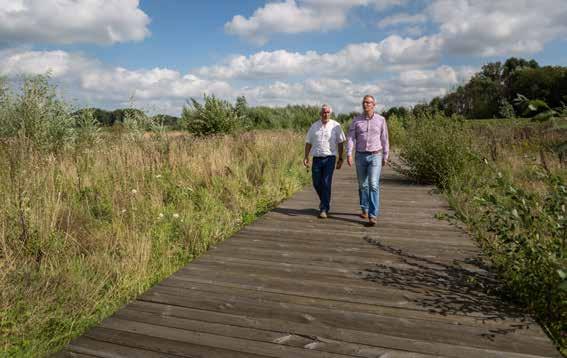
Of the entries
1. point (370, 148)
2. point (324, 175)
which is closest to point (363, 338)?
point (370, 148)

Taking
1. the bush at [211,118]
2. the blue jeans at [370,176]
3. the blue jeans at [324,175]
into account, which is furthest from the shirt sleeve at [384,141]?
the bush at [211,118]

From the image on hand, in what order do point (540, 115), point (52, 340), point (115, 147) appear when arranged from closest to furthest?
1. point (540, 115)
2. point (52, 340)
3. point (115, 147)

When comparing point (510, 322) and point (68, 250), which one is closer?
point (510, 322)

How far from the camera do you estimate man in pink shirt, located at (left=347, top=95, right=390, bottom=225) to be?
554cm

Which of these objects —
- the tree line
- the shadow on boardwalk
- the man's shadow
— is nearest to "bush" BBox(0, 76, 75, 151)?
the man's shadow

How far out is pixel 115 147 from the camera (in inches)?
352

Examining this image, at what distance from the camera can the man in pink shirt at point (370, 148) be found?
5535mm

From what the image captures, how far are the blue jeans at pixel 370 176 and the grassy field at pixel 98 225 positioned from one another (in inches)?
77.1

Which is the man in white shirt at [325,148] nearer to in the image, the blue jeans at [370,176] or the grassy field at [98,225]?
the blue jeans at [370,176]

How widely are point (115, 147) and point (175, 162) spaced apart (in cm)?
148

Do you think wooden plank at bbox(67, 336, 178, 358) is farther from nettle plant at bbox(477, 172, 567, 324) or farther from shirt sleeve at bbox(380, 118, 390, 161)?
shirt sleeve at bbox(380, 118, 390, 161)

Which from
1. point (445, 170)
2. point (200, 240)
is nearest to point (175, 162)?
point (200, 240)

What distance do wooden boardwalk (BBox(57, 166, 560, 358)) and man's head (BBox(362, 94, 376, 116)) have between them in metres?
1.82

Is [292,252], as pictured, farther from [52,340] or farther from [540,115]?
[540,115]
